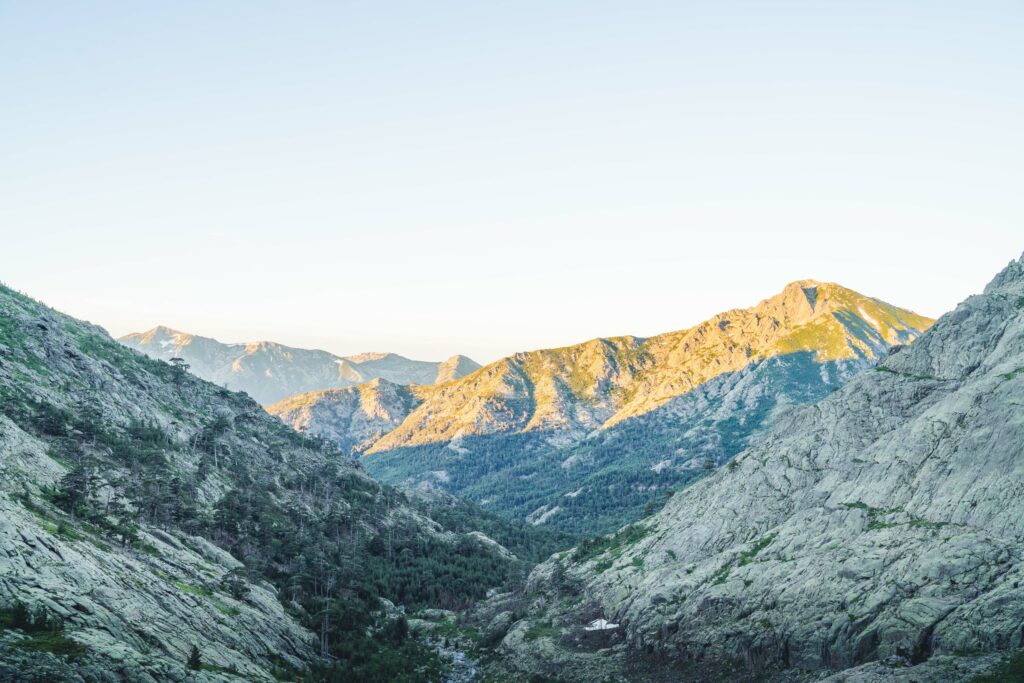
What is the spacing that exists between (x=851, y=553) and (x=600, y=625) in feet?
157

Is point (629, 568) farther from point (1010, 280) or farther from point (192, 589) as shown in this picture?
point (1010, 280)

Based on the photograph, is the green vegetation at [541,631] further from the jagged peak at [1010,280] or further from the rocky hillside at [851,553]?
the jagged peak at [1010,280]

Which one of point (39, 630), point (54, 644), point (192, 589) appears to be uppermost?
point (39, 630)

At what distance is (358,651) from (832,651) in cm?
7687

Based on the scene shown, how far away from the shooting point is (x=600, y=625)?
403 ft

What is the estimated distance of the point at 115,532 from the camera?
103 meters

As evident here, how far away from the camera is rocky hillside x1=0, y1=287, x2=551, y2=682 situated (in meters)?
66.2

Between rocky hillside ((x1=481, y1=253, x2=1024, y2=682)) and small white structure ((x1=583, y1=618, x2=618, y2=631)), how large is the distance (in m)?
1.56

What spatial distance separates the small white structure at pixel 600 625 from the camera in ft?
395

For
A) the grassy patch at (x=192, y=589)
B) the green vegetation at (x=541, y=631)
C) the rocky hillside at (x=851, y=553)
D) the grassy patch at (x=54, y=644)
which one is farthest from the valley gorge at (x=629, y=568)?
the green vegetation at (x=541, y=631)

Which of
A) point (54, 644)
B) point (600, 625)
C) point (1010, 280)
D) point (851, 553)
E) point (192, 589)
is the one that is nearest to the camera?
point (54, 644)

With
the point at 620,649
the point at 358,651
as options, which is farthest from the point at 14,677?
the point at 620,649

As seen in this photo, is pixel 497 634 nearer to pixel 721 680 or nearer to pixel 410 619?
pixel 410 619

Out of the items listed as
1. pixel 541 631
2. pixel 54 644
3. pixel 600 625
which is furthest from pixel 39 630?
pixel 600 625
